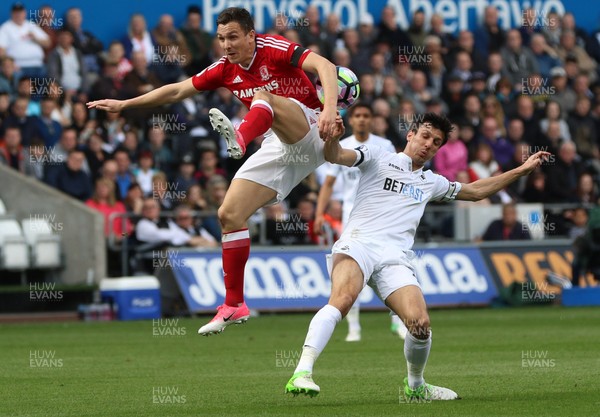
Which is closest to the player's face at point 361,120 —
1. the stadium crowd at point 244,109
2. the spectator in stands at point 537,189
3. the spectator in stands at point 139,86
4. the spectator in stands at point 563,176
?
the stadium crowd at point 244,109

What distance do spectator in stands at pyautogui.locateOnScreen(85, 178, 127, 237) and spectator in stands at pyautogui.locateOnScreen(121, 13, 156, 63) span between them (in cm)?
347

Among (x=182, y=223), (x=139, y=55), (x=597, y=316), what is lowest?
(x=597, y=316)

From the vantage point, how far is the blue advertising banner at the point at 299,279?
21.2 m

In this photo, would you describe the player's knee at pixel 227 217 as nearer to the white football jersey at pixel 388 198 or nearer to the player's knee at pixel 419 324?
the white football jersey at pixel 388 198

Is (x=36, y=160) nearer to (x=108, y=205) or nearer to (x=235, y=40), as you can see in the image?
(x=108, y=205)

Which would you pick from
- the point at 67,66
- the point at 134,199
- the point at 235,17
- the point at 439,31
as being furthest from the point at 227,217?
the point at 439,31

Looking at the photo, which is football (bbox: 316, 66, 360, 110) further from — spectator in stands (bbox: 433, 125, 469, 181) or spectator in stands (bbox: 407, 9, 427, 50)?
spectator in stands (bbox: 407, 9, 427, 50)

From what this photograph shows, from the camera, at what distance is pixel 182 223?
21906 mm

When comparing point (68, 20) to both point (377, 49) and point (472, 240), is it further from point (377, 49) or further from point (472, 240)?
point (472, 240)

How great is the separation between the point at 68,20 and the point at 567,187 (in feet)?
31.7

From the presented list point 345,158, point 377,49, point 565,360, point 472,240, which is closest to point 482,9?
point 377,49

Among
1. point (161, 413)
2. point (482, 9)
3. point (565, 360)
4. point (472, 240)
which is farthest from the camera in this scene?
point (482, 9)

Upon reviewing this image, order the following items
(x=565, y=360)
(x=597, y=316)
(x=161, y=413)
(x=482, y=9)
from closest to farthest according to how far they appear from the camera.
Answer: (x=161, y=413) < (x=565, y=360) < (x=597, y=316) < (x=482, y=9)

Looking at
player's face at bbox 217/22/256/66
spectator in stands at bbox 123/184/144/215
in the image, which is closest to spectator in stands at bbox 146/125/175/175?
spectator in stands at bbox 123/184/144/215
